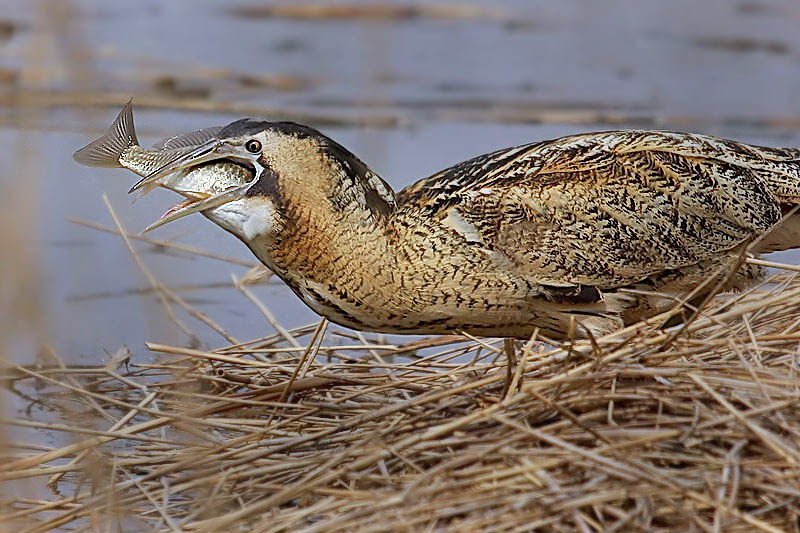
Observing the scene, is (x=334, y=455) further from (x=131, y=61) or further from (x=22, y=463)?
(x=131, y=61)

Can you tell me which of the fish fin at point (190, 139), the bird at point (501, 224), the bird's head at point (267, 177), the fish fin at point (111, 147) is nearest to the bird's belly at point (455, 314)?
the bird at point (501, 224)

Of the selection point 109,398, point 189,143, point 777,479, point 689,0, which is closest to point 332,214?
point 189,143

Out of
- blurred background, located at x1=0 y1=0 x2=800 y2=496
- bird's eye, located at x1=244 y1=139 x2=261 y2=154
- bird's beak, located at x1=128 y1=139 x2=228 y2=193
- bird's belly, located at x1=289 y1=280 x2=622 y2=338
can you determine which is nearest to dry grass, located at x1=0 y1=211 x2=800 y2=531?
bird's belly, located at x1=289 y1=280 x2=622 y2=338

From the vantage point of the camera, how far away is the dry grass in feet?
9.27

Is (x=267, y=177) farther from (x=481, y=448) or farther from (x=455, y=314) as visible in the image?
(x=481, y=448)

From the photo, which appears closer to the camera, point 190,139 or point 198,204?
point 198,204

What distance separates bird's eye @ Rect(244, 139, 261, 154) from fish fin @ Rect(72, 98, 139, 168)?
1.09ft

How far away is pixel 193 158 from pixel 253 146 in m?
0.16

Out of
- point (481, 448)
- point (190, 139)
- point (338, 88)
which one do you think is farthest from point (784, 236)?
point (338, 88)

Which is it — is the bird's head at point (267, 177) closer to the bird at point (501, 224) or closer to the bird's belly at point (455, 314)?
the bird at point (501, 224)

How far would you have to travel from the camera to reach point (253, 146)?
3330mm

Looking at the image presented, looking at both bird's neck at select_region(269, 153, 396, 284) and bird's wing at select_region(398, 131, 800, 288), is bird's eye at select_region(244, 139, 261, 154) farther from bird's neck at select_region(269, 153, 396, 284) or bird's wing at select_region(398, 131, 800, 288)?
bird's wing at select_region(398, 131, 800, 288)

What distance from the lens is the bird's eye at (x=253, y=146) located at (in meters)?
3.33

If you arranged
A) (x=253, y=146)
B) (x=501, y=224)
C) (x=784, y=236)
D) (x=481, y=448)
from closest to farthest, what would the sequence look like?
(x=481, y=448) → (x=253, y=146) → (x=501, y=224) → (x=784, y=236)
